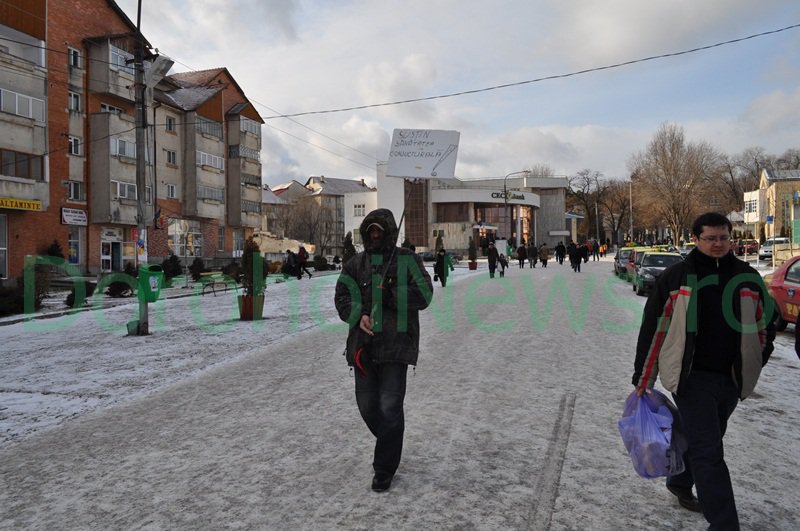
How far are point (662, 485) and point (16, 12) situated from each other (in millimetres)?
32709

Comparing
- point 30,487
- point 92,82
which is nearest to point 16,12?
point 92,82

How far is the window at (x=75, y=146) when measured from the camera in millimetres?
32312

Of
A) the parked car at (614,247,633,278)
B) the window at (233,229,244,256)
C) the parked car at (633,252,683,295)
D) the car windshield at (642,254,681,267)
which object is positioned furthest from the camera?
the window at (233,229,244,256)

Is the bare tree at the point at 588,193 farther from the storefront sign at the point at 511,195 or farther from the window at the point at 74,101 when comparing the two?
the window at the point at 74,101

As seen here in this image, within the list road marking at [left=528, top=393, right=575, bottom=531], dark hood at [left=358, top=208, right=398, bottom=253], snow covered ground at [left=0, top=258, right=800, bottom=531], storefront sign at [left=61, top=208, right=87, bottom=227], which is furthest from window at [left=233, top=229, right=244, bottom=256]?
dark hood at [left=358, top=208, right=398, bottom=253]

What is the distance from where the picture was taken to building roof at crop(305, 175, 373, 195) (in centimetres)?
11800

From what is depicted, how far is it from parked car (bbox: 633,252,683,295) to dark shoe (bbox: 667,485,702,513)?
53.2ft

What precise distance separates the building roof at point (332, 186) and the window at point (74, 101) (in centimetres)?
8205

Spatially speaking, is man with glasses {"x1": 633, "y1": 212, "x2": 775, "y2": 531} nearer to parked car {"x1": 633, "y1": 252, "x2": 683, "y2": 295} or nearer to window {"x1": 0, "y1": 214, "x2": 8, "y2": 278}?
parked car {"x1": 633, "y1": 252, "x2": 683, "y2": 295}

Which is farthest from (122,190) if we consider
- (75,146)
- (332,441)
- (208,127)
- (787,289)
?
(332,441)

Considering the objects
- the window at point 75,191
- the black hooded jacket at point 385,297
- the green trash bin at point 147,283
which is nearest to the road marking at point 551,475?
the black hooded jacket at point 385,297

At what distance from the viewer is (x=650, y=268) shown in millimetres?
20078

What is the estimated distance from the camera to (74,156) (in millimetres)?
32469

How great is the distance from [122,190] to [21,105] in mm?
8152
